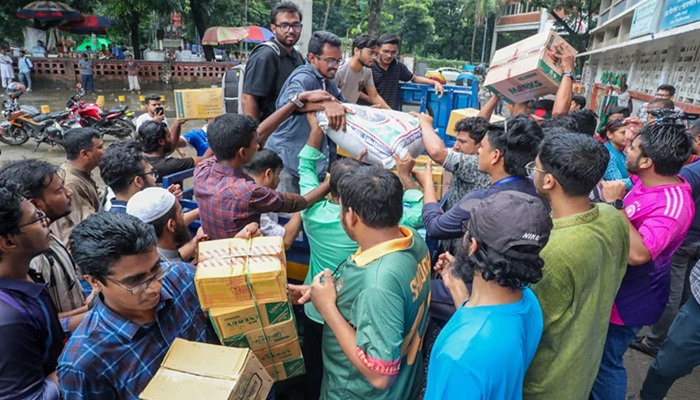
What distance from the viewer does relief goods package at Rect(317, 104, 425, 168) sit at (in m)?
2.60

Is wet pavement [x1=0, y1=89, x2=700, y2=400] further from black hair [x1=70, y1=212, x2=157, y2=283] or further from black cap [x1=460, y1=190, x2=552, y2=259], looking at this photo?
black cap [x1=460, y1=190, x2=552, y2=259]

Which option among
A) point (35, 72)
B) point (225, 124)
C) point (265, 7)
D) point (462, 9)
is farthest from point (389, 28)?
point (225, 124)

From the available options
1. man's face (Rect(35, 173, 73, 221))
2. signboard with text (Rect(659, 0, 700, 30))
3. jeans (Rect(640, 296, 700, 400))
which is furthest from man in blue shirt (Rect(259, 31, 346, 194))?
signboard with text (Rect(659, 0, 700, 30))

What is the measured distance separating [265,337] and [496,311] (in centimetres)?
90

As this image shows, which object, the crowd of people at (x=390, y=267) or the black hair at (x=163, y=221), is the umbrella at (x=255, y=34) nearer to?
the crowd of people at (x=390, y=267)

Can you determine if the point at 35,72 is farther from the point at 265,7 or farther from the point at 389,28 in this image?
the point at 389,28

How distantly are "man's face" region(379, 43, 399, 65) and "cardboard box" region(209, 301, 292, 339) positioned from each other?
11.8ft

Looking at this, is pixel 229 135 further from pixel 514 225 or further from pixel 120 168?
pixel 514 225

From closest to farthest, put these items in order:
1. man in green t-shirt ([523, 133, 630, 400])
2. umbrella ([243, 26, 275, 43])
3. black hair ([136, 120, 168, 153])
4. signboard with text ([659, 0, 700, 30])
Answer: man in green t-shirt ([523, 133, 630, 400])
black hair ([136, 120, 168, 153])
signboard with text ([659, 0, 700, 30])
umbrella ([243, 26, 275, 43])

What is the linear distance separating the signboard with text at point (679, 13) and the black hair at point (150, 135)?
26.3 ft

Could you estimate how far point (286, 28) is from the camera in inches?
130

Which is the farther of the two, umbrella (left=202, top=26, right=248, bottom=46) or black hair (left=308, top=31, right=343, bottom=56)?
umbrella (left=202, top=26, right=248, bottom=46)

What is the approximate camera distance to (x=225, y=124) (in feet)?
7.36

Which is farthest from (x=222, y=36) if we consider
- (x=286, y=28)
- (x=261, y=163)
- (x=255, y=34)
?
(x=261, y=163)
